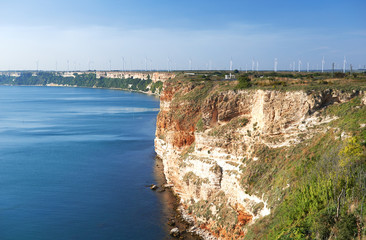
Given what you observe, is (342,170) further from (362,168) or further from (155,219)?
(155,219)

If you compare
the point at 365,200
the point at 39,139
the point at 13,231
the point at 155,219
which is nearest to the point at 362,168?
the point at 365,200

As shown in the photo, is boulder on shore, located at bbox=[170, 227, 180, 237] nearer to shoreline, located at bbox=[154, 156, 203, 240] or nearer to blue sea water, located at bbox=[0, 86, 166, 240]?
shoreline, located at bbox=[154, 156, 203, 240]

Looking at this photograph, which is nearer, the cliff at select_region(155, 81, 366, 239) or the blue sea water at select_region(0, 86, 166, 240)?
the cliff at select_region(155, 81, 366, 239)

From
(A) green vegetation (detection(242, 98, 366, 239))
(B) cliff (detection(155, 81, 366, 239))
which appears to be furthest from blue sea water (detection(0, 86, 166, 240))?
(A) green vegetation (detection(242, 98, 366, 239))

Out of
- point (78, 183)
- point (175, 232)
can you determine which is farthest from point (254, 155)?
point (78, 183)

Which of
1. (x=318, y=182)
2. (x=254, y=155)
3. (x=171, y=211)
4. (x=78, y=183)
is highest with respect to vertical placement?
(x=318, y=182)

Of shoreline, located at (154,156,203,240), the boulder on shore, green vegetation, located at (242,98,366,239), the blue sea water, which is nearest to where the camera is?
green vegetation, located at (242,98,366,239)

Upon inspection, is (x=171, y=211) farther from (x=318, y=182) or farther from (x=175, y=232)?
(x=318, y=182)
